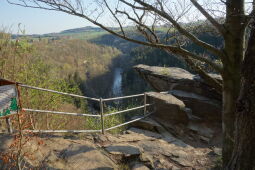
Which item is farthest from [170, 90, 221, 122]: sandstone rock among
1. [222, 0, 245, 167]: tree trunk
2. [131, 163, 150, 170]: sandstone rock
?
Answer: [131, 163, 150, 170]: sandstone rock

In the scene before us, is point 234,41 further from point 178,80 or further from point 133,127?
point 178,80

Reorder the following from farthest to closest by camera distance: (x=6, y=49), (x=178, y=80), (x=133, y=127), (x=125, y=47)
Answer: (x=125, y=47)
(x=178, y=80)
(x=133, y=127)
(x=6, y=49)

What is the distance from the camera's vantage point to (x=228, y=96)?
13.1 feet

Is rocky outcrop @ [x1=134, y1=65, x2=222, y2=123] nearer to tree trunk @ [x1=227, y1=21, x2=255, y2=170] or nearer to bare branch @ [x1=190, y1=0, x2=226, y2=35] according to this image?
bare branch @ [x1=190, y1=0, x2=226, y2=35]

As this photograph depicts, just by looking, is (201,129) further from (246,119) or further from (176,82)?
(246,119)

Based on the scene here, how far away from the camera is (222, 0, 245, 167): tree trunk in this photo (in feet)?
11.8

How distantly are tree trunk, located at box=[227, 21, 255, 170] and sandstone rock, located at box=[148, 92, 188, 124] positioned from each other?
14.8 feet

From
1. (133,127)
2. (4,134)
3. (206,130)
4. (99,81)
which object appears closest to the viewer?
(4,134)

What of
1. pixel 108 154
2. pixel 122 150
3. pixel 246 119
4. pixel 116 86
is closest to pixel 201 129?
pixel 122 150

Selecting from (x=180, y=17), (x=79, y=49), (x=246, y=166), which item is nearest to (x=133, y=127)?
(x=180, y=17)

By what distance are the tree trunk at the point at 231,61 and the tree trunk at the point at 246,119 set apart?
85 cm

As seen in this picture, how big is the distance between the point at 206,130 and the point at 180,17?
5.08 m

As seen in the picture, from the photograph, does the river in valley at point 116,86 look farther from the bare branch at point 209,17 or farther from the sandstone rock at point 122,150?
the bare branch at point 209,17

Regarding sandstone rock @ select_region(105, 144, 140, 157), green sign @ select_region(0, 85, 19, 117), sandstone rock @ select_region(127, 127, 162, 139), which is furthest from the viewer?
sandstone rock @ select_region(127, 127, 162, 139)
